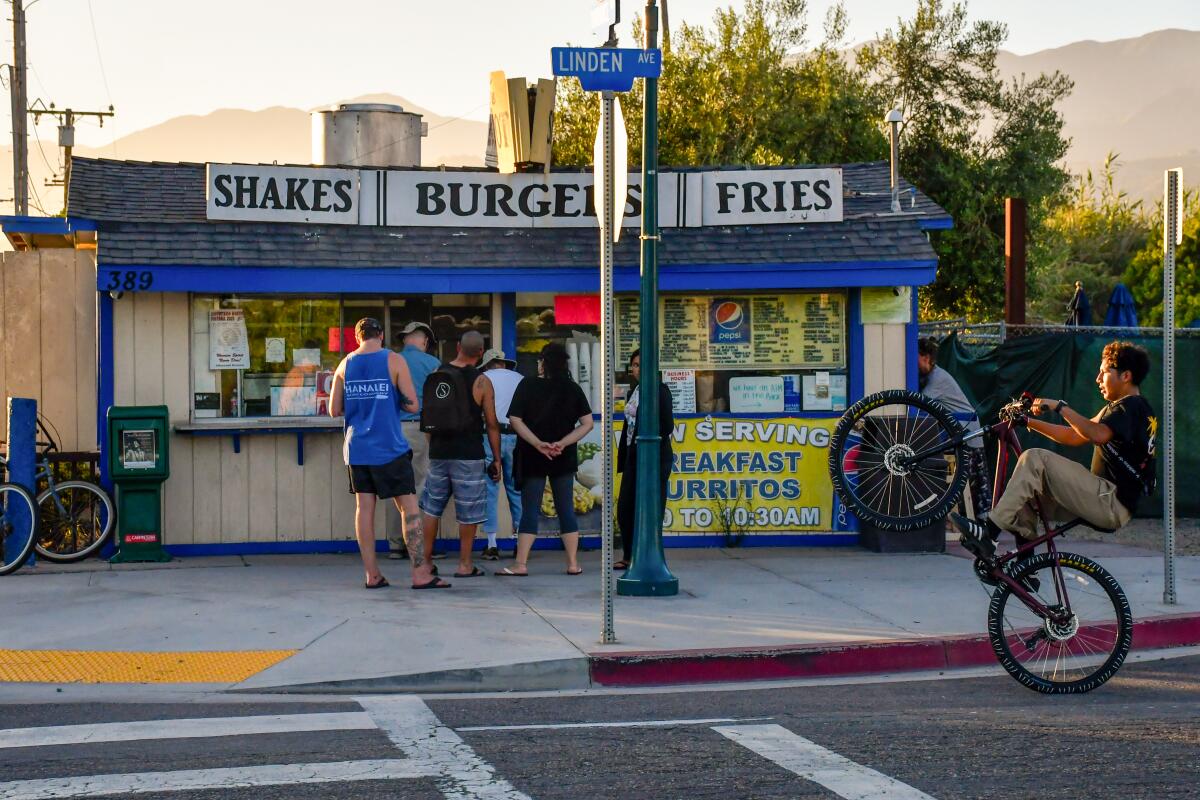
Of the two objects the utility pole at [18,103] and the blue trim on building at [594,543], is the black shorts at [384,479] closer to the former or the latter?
the blue trim on building at [594,543]

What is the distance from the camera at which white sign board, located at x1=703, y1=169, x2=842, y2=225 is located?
42.6 ft

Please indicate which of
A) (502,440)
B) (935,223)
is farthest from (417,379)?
(935,223)

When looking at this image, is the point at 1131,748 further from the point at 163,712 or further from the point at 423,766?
the point at 163,712

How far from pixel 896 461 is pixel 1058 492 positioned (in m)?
2.33

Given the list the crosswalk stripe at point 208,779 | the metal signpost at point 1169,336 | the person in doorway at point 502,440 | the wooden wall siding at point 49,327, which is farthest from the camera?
the wooden wall siding at point 49,327

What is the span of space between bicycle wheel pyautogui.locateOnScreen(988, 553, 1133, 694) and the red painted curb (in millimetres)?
940

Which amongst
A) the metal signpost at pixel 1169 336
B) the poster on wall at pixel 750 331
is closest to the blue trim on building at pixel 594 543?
the poster on wall at pixel 750 331

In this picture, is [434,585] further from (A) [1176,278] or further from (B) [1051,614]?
(A) [1176,278]

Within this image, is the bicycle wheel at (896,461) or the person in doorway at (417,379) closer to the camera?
the bicycle wheel at (896,461)

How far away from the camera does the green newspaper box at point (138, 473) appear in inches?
465

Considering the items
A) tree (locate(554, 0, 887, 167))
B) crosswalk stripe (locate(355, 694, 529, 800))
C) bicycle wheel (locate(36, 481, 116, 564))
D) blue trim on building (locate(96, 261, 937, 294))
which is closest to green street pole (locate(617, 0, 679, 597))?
blue trim on building (locate(96, 261, 937, 294))

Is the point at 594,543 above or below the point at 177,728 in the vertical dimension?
above

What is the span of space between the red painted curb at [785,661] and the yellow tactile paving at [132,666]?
2.00m

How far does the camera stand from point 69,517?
12.2m
